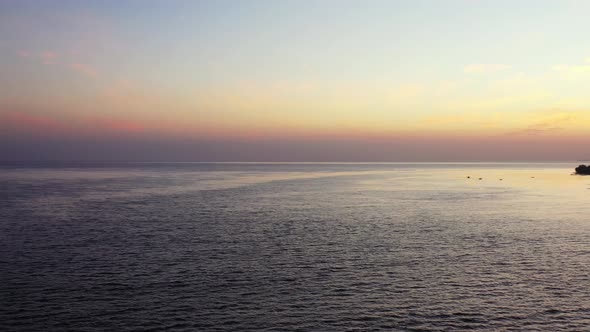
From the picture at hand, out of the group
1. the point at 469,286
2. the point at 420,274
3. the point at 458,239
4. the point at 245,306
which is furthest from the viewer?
the point at 458,239

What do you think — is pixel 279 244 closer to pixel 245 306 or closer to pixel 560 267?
pixel 245 306

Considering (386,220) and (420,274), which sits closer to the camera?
(420,274)

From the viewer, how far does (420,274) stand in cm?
4694

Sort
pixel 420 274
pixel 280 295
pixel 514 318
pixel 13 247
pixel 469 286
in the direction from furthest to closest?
pixel 13 247 → pixel 420 274 → pixel 469 286 → pixel 280 295 → pixel 514 318

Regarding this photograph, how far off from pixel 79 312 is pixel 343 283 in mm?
22461

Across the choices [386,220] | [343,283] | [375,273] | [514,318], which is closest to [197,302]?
[343,283]

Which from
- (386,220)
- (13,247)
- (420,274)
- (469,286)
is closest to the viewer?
(469,286)

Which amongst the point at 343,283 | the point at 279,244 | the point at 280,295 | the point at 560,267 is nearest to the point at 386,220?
the point at 279,244

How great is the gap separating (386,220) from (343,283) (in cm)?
4453

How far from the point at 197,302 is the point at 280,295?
700 centimetres

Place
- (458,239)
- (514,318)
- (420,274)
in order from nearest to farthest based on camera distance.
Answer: (514,318) < (420,274) < (458,239)

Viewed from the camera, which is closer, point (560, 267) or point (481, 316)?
point (481, 316)

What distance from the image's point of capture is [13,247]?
2323 inches

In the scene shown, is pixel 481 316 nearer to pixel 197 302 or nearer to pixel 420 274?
pixel 420 274
